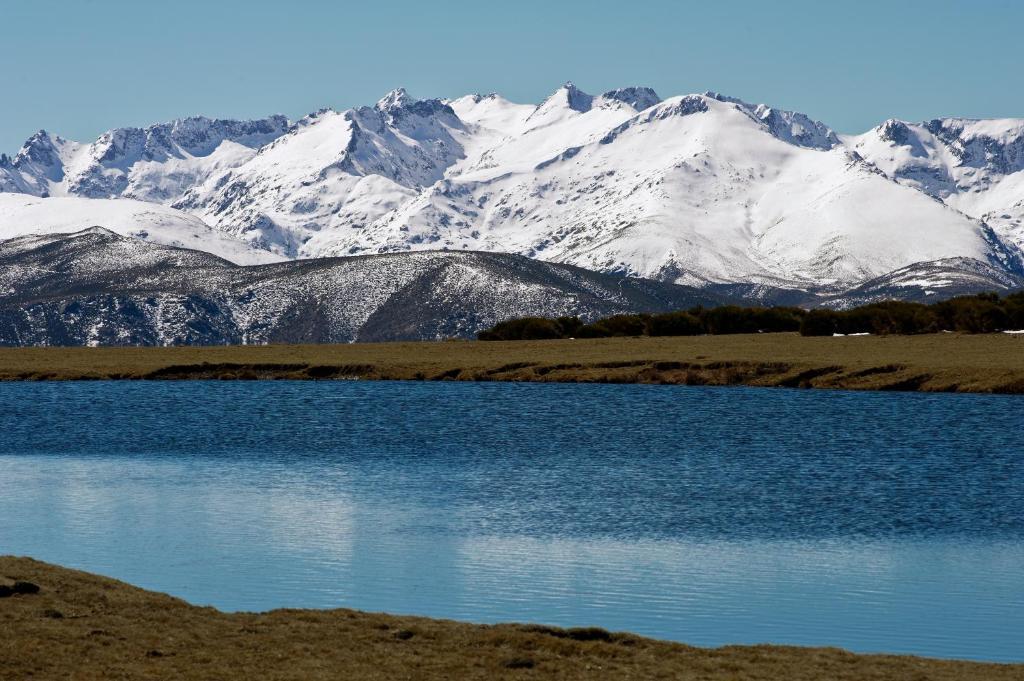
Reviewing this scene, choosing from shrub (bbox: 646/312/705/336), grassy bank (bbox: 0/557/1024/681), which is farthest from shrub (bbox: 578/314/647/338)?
grassy bank (bbox: 0/557/1024/681)

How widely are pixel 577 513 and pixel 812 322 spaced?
83.4 m

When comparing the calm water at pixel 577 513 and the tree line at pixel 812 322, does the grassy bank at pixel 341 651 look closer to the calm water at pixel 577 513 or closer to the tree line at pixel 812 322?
the calm water at pixel 577 513

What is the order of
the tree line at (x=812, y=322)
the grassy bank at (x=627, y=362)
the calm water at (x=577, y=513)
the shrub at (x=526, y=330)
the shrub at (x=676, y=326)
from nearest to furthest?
the calm water at (x=577, y=513)
the grassy bank at (x=627, y=362)
the tree line at (x=812, y=322)
the shrub at (x=676, y=326)
the shrub at (x=526, y=330)

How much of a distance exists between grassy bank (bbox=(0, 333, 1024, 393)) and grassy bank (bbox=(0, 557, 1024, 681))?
201 feet

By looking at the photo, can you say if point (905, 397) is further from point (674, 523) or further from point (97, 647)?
point (97, 647)

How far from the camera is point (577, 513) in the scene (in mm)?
40125

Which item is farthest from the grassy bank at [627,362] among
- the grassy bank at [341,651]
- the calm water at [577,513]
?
the grassy bank at [341,651]

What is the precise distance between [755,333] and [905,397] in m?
51.0

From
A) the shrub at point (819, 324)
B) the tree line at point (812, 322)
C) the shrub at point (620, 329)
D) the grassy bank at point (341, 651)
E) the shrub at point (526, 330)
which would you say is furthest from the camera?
the shrub at point (526, 330)

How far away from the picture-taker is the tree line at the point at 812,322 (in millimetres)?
115500

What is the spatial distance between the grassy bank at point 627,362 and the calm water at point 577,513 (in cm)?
1276

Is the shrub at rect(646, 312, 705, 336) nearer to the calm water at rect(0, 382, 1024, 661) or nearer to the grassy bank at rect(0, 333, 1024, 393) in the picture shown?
Result: the grassy bank at rect(0, 333, 1024, 393)

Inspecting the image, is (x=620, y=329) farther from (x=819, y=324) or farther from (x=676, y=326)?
(x=819, y=324)

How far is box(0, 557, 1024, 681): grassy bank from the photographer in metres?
21.1
